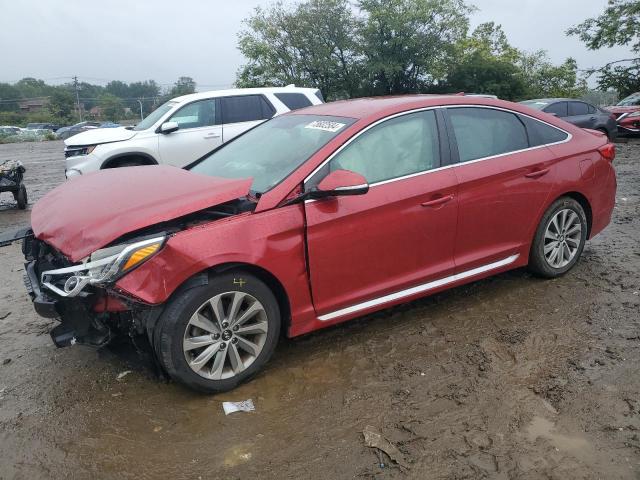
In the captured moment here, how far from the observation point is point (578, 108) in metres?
14.9

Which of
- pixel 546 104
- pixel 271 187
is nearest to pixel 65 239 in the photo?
pixel 271 187

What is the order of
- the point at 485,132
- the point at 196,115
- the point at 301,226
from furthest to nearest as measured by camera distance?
1. the point at 196,115
2. the point at 485,132
3. the point at 301,226

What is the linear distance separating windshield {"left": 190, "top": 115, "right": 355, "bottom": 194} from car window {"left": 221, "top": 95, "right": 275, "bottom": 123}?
4579 millimetres

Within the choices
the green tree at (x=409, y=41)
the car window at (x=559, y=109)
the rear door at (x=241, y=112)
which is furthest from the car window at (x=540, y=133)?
the green tree at (x=409, y=41)

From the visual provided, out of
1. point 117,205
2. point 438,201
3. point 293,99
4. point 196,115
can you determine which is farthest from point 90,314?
point 293,99

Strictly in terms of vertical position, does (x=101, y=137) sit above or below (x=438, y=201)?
above

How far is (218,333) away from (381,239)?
1214 mm

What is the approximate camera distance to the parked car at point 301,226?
9.56 feet

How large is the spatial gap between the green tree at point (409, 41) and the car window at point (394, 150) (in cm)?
3066

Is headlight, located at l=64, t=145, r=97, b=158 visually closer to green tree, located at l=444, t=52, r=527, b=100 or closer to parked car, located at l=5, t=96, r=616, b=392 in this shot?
parked car, located at l=5, t=96, r=616, b=392

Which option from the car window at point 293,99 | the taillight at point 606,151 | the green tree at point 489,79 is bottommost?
the taillight at point 606,151

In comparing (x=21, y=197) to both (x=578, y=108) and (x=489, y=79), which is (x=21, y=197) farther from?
(x=489, y=79)

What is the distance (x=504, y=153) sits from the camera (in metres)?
4.10

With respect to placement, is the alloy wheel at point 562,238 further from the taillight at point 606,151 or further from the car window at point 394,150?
the car window at point 394,150
